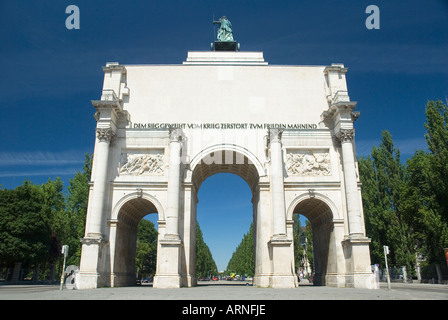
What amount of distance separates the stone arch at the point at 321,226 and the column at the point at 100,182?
12231 mm

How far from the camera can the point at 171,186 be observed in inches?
902

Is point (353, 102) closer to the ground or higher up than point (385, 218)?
higher up

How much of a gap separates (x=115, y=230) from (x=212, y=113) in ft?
35.2

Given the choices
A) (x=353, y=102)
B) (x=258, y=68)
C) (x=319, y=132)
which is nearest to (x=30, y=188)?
(x=258, y=68)

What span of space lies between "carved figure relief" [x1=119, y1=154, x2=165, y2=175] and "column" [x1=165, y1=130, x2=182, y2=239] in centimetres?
181

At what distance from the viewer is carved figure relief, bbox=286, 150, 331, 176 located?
24859 mm

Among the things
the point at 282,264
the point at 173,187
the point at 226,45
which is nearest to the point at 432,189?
the point at 282,264

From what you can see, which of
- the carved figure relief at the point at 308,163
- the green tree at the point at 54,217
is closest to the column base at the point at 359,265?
the carved figure relief at the point at 308,163

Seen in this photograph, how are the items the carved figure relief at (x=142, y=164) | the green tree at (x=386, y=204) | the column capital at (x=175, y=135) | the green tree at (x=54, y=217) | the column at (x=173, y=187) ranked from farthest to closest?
the green tree at (x=54, y=217) → the green tree at (x=386, y=204) → the carved figure relief at (x=142, y=164) → the column capital at (x=175, y=135) → the column at (x=173, y=187)

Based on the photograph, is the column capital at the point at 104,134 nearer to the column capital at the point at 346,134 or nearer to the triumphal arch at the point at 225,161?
the triumphal arch at the point at 225,161

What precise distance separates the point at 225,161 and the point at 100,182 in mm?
9045

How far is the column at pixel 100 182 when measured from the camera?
22094mm
